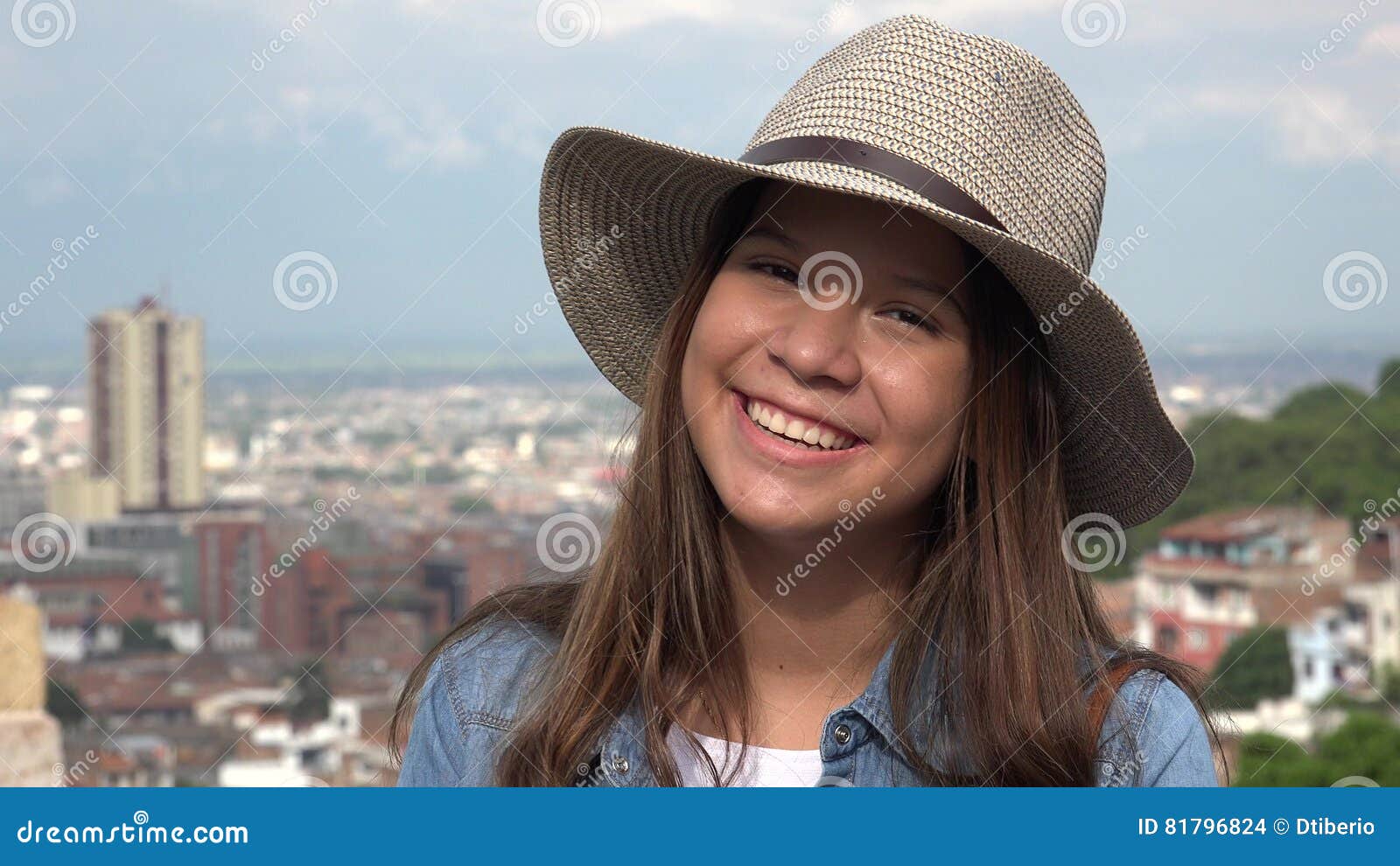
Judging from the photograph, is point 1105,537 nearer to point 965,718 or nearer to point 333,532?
point 965,718

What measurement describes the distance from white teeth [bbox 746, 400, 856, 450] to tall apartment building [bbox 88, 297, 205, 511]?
37.9 meters

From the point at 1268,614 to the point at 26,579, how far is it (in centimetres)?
3407

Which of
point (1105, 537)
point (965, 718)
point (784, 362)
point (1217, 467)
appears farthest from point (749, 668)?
point (1217, 467)

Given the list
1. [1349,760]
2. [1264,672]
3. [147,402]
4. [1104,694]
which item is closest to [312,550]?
[147,402]

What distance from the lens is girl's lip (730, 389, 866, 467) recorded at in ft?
4.74

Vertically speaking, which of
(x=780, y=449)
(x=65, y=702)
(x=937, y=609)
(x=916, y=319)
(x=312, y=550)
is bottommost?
(x=937, y=609)

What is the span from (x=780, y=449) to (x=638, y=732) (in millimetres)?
376

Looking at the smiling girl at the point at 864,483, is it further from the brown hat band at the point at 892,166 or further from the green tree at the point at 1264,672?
the green tree at the point at 1264,672

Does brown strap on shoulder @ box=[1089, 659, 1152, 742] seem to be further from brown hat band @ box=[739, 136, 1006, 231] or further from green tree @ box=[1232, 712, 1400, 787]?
green tree @ box=[1232, 712, 1400, 787]

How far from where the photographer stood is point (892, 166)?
144cm

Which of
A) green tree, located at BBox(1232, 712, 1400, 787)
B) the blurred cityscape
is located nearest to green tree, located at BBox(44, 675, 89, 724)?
the blurred cityscape

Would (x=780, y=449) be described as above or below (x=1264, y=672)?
below

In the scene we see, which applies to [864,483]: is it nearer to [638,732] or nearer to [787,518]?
[787,518]

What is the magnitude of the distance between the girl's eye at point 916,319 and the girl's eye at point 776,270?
120mm
